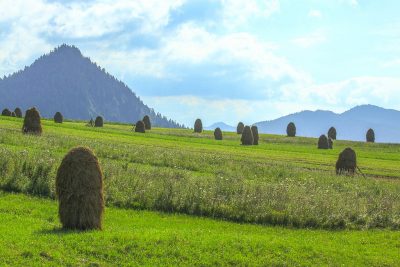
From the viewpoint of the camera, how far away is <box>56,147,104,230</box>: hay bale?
618 inches

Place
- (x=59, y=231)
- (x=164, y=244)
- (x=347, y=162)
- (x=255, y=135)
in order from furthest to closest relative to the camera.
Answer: (x=255, y=135) < (x=347, y=162) < (x=59, y=231) < (x=164, y=244)

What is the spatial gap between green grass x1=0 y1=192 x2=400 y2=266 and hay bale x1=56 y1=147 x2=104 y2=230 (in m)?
0.55

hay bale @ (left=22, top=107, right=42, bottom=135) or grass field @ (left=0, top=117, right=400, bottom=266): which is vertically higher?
hay bale @ (left=22, top=107, right=42, bottom=135)

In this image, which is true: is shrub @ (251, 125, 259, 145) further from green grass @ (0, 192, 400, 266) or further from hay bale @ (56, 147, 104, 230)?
hay bale @ (56, 147, 104, 230)

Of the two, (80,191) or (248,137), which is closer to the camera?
(80,191)

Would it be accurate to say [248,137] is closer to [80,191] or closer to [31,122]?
[31,122]

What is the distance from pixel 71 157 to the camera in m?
16.0

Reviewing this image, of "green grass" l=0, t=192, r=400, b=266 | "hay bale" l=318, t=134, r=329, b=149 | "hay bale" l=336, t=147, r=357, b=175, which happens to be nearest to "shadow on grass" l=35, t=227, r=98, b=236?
"green grass" l=0, t=192, r=400, b=266

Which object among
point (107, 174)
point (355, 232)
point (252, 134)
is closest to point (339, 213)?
point (355, 232)

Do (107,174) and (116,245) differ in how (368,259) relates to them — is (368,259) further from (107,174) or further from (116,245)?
(107,174)

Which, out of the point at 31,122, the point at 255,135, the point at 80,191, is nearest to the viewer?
the point at 80,191

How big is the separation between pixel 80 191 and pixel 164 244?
123 inches

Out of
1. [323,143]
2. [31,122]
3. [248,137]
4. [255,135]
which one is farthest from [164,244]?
[323,143]

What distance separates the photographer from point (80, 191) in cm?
1569
